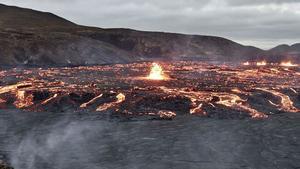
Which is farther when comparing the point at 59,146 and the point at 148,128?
the point at 148,128

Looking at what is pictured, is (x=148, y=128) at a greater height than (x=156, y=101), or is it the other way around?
(x=156, y=101)

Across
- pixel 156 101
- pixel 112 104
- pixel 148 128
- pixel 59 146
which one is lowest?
pixel 59 146

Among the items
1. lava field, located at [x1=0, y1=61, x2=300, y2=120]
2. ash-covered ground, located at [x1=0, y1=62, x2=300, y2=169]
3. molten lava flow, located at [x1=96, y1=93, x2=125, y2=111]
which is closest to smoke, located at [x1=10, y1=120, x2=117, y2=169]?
ash-covered ground, located at [x1=0, y1=62, x2=300, y2=169]

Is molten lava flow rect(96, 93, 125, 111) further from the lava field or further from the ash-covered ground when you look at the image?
the ash-covered ground

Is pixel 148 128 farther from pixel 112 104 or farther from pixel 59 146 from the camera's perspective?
pixel 112 104

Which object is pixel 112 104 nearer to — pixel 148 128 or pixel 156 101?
pixel 156 101

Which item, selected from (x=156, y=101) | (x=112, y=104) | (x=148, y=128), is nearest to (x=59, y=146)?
(x=148, y=128)

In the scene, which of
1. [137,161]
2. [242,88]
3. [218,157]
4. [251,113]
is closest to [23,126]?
[137,161]

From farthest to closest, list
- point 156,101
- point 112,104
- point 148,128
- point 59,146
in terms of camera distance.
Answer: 1. point 156,101
2. point 112,104
3. point 148,128
4. point 59,146

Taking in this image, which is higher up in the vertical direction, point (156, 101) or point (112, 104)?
point (156, 101)

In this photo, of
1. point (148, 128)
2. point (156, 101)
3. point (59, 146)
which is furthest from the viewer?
point (156, 101)
